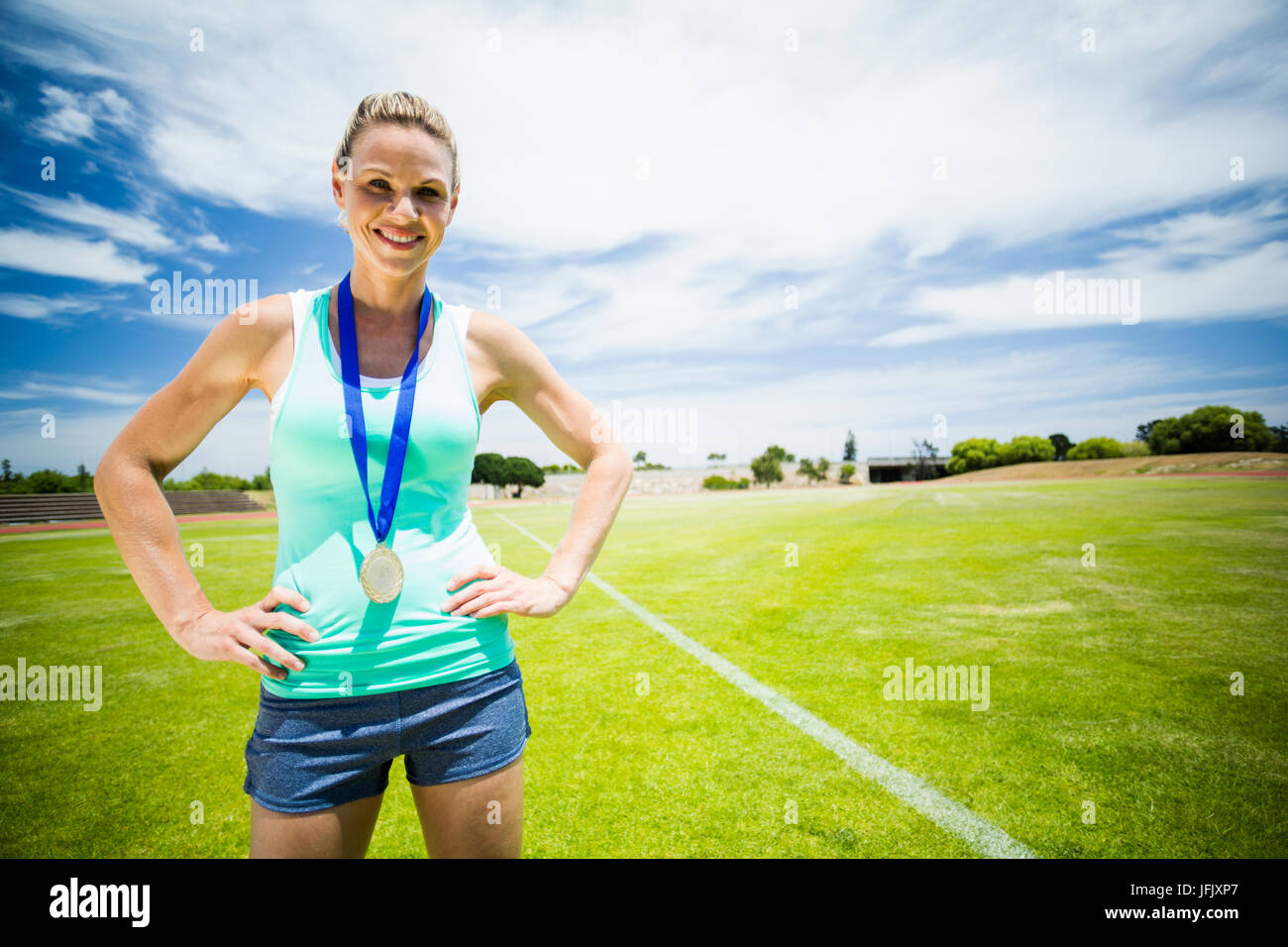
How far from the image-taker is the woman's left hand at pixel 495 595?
1.51 m

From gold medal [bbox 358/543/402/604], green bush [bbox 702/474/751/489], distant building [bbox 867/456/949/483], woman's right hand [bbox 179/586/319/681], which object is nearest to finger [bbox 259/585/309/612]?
woman's right hand [bbox 179/586/319/681]

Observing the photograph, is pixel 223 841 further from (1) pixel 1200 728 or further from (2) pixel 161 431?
(1) pixel 1200 728

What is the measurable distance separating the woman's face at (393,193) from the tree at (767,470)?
311ft

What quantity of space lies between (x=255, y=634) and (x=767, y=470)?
95.2m

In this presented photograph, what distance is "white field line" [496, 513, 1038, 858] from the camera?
2.88 metres

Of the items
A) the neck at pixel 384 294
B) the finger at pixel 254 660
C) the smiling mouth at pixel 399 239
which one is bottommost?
the finger at pixel 254 660

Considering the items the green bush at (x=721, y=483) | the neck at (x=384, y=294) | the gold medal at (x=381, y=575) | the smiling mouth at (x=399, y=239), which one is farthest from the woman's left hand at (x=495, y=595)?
the green bush at (x=721, y=483)

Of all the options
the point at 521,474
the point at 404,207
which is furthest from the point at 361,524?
the point at 521,474

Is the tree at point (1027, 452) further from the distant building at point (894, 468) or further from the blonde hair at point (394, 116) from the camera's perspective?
the blonde hair at point (394, 116)

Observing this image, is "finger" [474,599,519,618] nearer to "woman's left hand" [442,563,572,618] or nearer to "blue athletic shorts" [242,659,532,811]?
"woman's left hand" [442,563,572,618]

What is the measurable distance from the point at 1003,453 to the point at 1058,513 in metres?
80.4

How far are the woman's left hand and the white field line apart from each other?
261 cm

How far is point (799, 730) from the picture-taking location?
420cm
